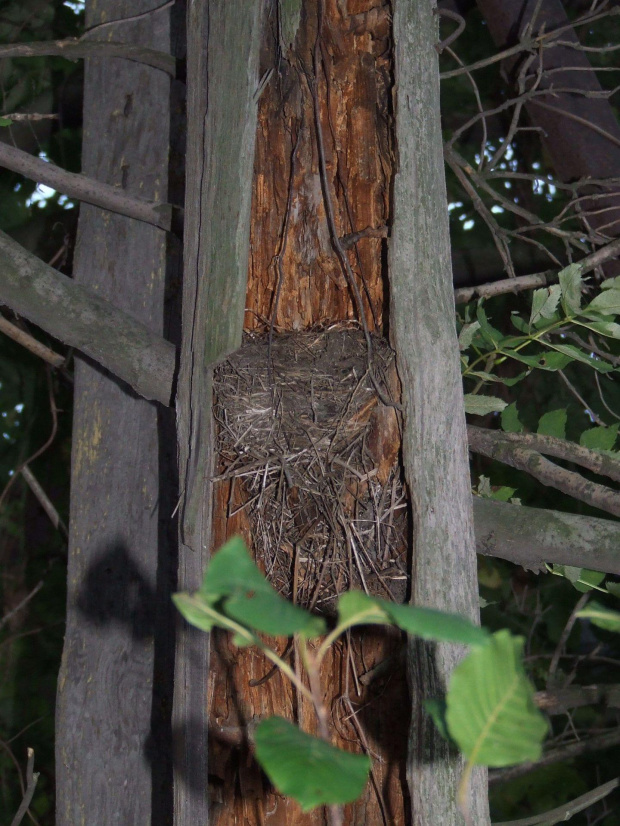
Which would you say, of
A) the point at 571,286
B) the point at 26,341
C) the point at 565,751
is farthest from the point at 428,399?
the point at 565,751

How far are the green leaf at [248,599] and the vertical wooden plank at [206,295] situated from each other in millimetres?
730

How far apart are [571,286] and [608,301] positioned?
2.7 inches

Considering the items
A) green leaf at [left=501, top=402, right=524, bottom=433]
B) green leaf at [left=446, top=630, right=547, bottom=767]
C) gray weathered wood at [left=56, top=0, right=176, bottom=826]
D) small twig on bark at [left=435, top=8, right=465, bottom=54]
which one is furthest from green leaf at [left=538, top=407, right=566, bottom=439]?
green leaf at [left=446, top=630, right=547, bottom=767]

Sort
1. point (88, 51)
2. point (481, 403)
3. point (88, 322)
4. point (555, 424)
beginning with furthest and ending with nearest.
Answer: point (88, 51) → point (555, 424) → point (481, 403) → point (88, 322)

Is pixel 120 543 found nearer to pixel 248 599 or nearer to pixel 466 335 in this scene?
pixel 466 335

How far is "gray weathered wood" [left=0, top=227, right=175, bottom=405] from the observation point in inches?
50.9

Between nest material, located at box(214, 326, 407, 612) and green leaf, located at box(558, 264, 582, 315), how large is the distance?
42cm

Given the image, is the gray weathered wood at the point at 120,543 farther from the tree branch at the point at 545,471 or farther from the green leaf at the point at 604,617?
the green leaf at the point at 604,617

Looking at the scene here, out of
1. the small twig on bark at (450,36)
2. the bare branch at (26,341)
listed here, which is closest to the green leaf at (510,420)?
the small twig on bark at (450,36)

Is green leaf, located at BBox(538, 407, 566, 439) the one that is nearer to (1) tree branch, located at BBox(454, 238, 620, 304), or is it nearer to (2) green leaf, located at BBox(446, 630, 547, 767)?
(1) tree branch, located at BBox(454, 238, 620, 304)

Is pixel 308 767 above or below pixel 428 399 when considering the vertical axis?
below

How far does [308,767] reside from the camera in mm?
379

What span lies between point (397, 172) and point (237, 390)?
0.38m

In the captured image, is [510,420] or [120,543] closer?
[510,420]
